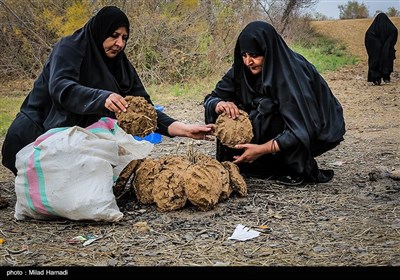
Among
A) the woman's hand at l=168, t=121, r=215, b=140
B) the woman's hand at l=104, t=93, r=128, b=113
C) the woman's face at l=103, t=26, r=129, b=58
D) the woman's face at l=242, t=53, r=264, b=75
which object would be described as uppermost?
the woman's face at l=103, t=26, r=129, b=58

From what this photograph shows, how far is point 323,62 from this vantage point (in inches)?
648

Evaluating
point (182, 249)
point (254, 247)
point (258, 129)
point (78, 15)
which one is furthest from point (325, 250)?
point (78, 15)

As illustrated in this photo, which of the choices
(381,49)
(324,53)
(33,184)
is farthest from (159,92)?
(324,53)

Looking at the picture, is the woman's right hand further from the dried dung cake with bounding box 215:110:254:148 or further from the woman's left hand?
the woman's left hand

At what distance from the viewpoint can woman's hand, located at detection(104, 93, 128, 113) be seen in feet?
10.6

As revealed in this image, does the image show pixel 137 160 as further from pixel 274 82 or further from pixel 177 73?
pixel 177 73

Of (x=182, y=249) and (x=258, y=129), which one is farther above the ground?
(x=258, y=129)

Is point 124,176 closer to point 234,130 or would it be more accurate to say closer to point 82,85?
point 82,85

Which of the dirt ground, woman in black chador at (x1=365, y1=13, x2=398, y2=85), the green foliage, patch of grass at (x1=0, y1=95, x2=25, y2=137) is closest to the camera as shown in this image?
the dirt ground

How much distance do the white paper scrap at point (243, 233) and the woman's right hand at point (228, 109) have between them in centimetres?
98

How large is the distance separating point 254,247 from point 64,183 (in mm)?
1165

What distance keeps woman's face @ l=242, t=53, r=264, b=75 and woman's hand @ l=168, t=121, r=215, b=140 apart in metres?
0.54

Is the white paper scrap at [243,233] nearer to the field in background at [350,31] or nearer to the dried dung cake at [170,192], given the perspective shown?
the dried dung cake at [170,192]

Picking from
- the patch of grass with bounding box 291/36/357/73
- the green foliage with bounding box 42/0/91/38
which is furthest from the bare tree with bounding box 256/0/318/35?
the green foliage with bounding box 42/0/91/38
